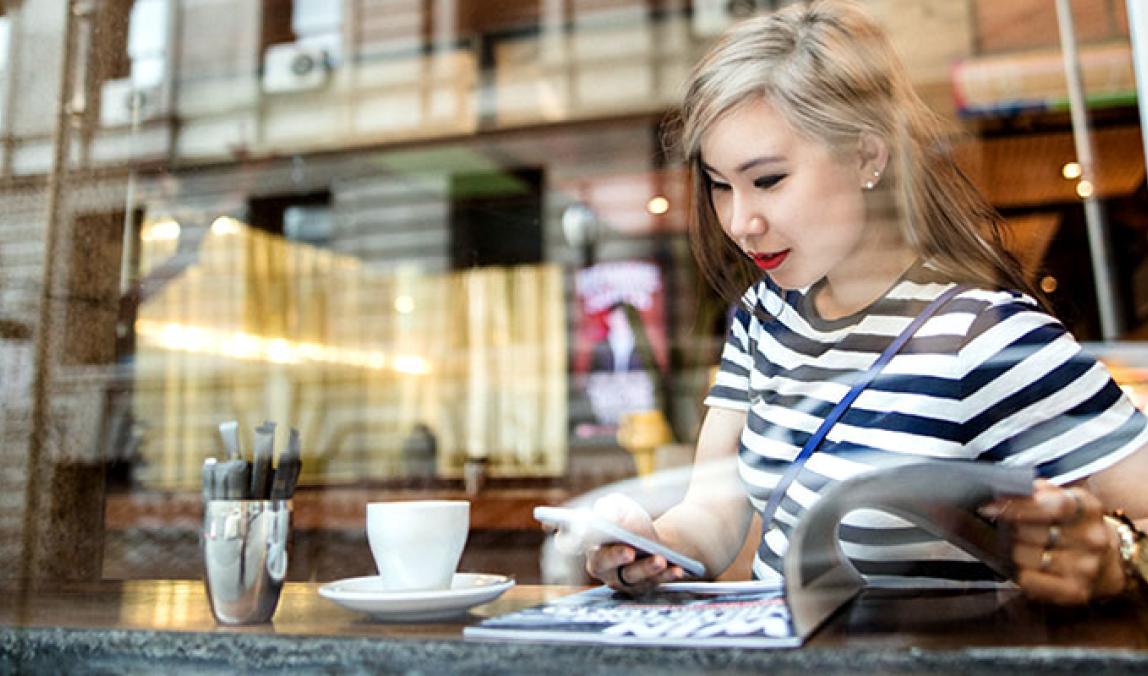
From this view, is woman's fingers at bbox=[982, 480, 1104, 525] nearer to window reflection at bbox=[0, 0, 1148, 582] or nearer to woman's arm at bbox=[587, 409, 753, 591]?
woman's arm at bbox=[587, 409, 753, 591]

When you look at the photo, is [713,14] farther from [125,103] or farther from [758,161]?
[758,161]

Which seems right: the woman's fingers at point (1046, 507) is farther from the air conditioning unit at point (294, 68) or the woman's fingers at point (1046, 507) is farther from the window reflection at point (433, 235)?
the air conditioning unit at point (294, 68)

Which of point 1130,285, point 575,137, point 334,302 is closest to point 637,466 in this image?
point 1130,285

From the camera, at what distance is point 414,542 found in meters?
0.72

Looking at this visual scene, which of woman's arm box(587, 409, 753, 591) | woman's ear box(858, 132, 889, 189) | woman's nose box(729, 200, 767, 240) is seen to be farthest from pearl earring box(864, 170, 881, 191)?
woman's arm box(587, 409, 753, 591)

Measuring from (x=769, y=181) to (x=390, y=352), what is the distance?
13.6 ft

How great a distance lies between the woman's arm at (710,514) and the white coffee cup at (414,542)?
0.11 meters

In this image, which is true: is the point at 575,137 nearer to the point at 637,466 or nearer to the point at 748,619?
the point at 637,466

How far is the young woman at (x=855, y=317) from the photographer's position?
80 centimetres

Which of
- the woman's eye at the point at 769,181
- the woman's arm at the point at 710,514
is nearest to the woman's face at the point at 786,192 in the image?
the woman's eye at the point at 769,181

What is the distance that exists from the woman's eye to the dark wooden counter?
1.21 ft

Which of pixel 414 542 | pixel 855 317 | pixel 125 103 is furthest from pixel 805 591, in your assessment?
pixel 125 103

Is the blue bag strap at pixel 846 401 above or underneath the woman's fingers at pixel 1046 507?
above

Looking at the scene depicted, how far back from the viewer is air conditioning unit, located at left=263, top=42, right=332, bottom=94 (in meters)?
3.77
